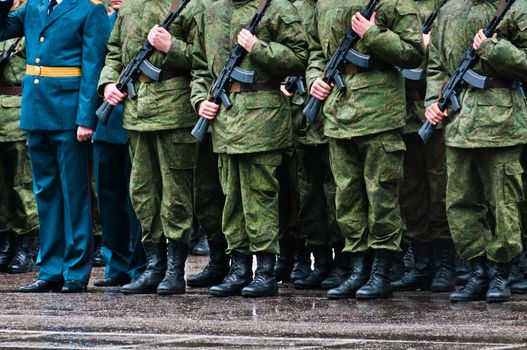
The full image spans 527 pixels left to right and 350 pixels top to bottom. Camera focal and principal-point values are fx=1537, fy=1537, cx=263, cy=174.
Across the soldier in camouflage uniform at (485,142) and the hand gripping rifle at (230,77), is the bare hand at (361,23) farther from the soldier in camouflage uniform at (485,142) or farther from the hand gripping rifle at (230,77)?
the hand gripping rifle at (230,77)

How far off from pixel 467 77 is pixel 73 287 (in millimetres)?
3249

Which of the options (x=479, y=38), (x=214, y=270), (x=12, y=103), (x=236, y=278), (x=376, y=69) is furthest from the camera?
(x=12, y=103)

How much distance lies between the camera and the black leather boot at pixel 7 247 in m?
13.2

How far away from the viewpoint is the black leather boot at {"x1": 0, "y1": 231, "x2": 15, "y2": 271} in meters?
13.2

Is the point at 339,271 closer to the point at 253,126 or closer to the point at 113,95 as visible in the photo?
the point at 253,126

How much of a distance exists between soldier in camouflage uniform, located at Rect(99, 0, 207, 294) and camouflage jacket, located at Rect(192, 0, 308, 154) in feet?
1.00

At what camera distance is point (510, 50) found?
9453 mm

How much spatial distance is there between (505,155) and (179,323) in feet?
7.84

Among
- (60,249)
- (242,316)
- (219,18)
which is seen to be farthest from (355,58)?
(60,249)

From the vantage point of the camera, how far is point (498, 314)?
9.05m

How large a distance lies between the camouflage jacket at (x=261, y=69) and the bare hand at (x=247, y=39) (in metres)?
0.03

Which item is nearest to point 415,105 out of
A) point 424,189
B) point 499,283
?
point 424,189

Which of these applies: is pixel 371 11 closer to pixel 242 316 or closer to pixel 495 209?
pixel 495 209

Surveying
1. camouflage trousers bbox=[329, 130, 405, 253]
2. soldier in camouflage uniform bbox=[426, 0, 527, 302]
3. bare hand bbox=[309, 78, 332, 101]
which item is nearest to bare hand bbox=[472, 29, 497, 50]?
soldier in camouflage uniform bbox=[426, 0, 527, 302]
